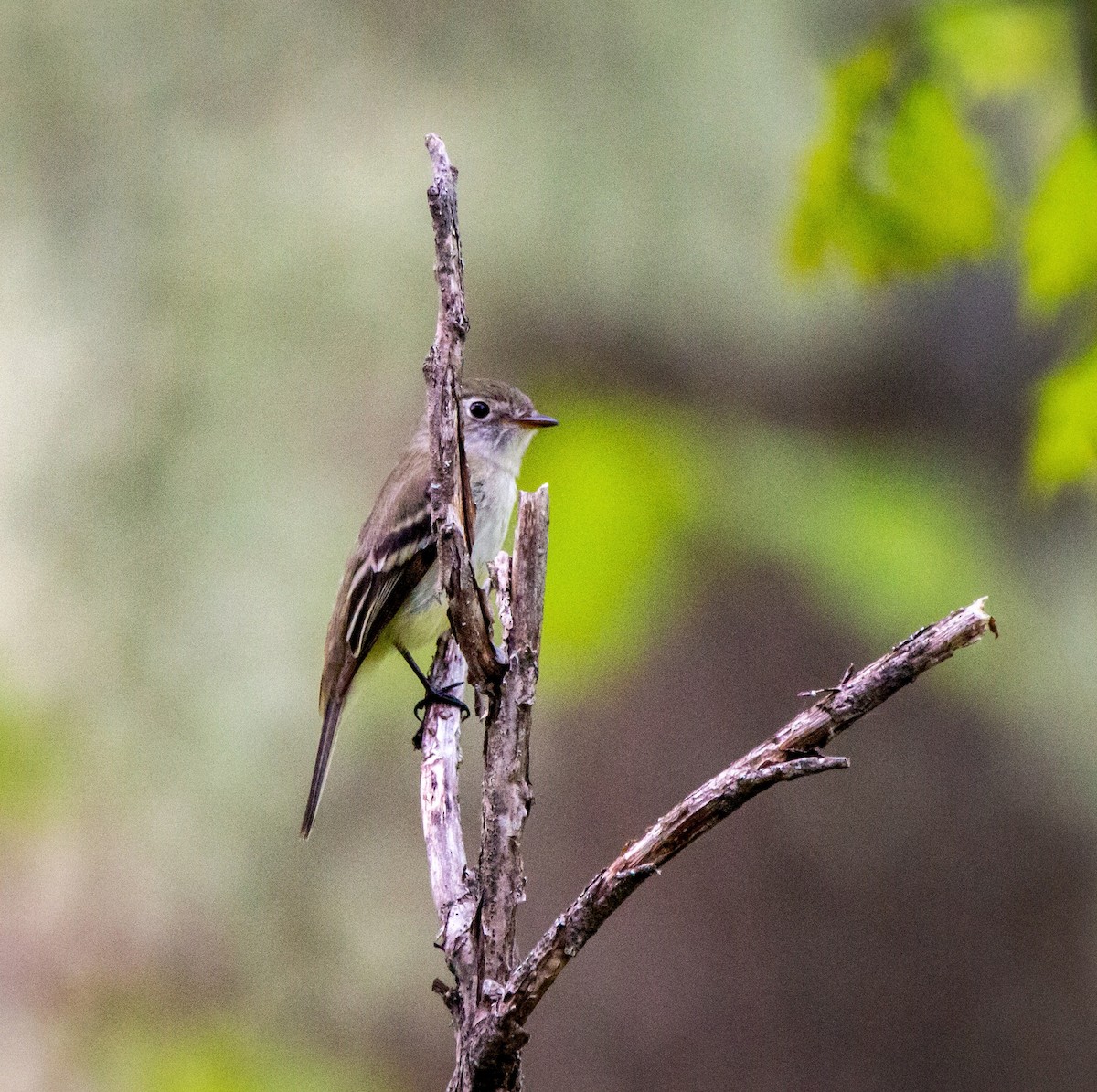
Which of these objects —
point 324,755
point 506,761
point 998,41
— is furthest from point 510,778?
point 998,41

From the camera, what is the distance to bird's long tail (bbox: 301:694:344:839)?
3719 millimetres

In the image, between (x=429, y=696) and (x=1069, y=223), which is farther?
(x=429, y=696)

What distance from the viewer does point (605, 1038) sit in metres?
4.81

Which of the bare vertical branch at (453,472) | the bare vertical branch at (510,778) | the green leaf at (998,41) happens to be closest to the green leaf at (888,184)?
the green leaf at (998,41)

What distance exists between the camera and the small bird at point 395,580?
12.9ft

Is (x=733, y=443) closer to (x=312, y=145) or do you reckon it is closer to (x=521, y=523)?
(x=312, y=145)

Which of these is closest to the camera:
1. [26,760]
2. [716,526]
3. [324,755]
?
[324,755]

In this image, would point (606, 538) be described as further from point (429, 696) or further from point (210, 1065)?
point (210, 1065)

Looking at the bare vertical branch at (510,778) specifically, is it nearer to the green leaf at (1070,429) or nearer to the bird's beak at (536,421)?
the green leaf at (1070,429)

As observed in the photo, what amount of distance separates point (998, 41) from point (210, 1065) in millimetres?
4900

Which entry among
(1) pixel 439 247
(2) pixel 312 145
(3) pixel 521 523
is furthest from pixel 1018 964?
(2) pixel 312 145

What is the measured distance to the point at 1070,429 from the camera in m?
2.48

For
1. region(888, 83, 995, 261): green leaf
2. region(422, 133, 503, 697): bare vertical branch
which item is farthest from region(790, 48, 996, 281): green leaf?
region(422, 133, 503, 697): bare vertical branch

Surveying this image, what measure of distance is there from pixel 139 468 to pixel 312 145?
1.58 meters
